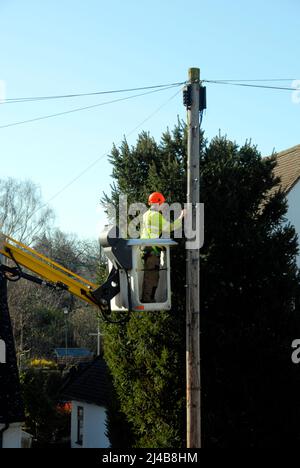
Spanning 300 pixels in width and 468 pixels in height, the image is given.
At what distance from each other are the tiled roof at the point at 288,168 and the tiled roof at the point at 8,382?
30.0 ft

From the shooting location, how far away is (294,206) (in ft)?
68.7

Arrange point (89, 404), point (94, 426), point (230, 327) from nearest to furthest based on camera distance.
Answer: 1. point (230, 327)
2. point (94, 426)
3. point (89, 404)

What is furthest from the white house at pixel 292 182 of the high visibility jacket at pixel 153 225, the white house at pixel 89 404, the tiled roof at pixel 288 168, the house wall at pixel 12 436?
the high visibility jacket at pixel 153 225

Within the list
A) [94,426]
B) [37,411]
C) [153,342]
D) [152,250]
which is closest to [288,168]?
[153,342]

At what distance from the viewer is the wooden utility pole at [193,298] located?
36.7 feet

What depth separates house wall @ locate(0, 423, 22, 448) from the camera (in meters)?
17.6

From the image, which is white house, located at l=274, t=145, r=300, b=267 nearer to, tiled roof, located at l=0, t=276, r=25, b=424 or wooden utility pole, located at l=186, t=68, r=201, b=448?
wooden utility pole, located at l=186, t=68, r=201, b=448

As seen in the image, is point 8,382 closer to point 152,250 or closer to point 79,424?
point 152,250

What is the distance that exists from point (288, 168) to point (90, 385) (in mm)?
11344

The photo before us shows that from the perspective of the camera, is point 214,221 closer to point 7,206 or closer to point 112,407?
point 112,407

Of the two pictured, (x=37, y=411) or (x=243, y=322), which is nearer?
(x=243, y=322)
